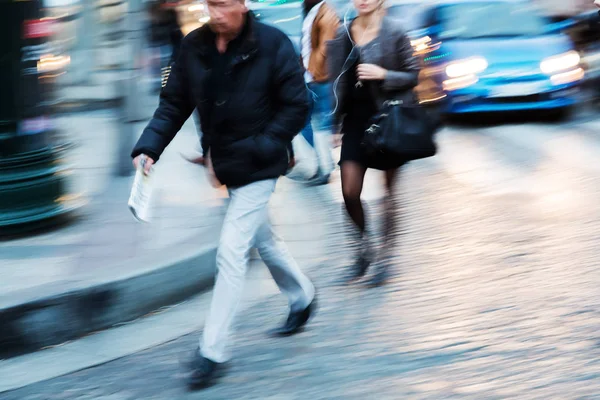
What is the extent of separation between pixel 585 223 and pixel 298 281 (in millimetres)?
3102

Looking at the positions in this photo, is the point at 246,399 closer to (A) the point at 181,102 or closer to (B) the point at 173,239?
(A) the point at 181,102

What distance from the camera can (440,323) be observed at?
5.40 m

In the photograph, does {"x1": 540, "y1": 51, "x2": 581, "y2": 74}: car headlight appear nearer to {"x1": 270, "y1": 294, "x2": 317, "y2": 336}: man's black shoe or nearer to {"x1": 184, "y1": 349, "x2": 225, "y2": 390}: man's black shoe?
{"x1": 270, "y1": 294, "x2": 317, "y2": 336}: man's black shoe

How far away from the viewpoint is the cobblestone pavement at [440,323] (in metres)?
4.55

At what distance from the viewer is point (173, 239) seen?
22.5 feet

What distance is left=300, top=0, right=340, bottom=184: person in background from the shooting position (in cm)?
814

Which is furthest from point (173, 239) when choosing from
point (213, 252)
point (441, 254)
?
point (441, 254)

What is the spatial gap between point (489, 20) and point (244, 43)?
31.3 feet

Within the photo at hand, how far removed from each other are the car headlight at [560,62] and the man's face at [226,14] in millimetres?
8891

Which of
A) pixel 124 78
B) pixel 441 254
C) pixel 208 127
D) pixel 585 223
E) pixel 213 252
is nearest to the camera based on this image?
pixel 208 127

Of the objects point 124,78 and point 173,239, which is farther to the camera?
point 124,78

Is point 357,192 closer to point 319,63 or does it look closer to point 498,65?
point 319,63

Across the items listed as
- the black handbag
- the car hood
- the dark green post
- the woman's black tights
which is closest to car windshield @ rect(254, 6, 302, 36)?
the car hood

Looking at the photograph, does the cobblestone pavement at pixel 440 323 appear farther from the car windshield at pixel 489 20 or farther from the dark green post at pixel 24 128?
the car windshield at pixel 489 20
